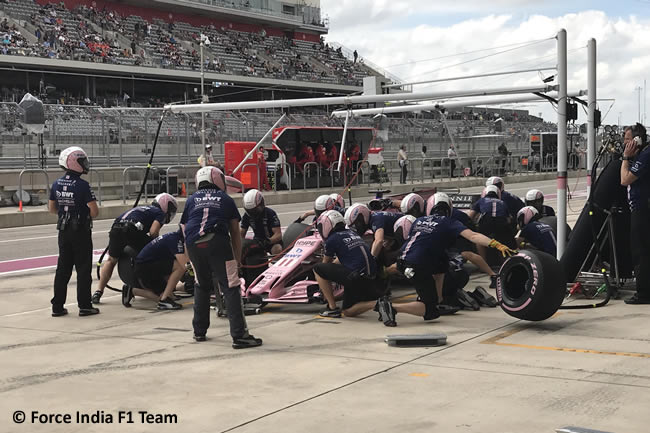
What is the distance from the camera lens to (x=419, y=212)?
1108 cm

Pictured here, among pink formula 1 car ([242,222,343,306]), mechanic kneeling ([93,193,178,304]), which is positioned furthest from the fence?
mechanic kneeling ([93,193,178,304])

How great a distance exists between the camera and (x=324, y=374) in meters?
6.97

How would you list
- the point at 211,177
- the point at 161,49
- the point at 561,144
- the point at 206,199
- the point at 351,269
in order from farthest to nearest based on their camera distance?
the point at 161,49, the point at 561,144, the point at 351,269, the point at 211,177, the point at 206,199

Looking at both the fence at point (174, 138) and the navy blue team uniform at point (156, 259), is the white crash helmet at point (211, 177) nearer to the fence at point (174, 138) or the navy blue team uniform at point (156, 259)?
the navy blue team uniform at point (156, 259)

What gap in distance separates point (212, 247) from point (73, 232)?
2.45 m

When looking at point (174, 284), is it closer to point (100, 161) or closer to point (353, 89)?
point (100, 161)

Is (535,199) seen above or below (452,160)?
below

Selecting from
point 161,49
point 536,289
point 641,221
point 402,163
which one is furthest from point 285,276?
point 161,49

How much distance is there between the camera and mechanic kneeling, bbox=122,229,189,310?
10484 mm

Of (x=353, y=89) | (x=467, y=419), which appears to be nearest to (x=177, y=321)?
(x=467, y=419)

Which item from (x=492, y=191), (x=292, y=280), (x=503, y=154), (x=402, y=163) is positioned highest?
(x=503, y=154)

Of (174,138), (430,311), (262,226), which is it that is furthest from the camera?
(174,138)

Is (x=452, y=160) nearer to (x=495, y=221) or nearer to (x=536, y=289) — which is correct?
(x=495, y=221)

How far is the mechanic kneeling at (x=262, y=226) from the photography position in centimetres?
1192
